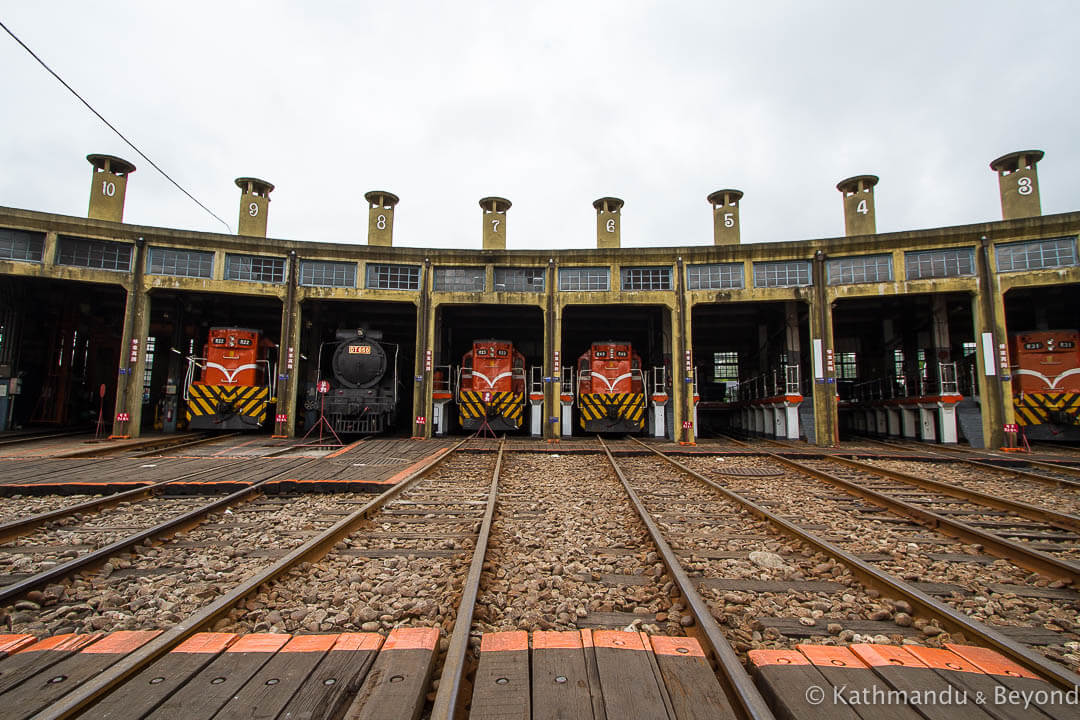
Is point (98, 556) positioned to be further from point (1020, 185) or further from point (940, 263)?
point (1020, 185)

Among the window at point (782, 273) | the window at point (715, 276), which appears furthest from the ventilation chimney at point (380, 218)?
the window at point (782, 273)

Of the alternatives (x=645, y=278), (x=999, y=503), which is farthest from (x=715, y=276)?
(x=999, y=503)

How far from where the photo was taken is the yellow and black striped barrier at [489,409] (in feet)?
52.0

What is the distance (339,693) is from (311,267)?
15903 millimetres

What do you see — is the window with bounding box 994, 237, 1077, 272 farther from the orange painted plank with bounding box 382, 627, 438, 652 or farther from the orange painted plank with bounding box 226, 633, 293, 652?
the orange painted plank with bounding box 226, 633, 293, 652

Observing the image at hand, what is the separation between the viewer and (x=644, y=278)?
53.4 ft

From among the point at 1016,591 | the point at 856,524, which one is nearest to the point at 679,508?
the point at 856,524

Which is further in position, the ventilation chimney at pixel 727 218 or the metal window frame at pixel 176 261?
the ventilation chimney at pixel 727 218

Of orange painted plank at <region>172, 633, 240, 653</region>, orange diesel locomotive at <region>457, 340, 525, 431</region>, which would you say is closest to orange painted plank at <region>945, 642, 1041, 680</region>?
orange painted plank at <region>172, 633, 240, 653</region>

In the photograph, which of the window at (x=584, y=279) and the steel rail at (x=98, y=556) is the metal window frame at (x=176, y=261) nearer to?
the window at (x=584, y=279)

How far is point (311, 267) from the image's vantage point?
15930mm

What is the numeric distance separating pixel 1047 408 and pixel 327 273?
21.2 metres

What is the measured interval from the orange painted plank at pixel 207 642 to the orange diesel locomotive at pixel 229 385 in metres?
14.1

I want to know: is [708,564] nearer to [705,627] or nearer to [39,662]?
[705,627]
